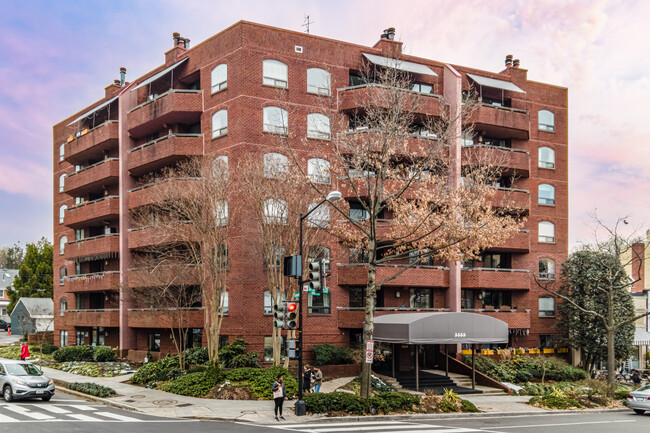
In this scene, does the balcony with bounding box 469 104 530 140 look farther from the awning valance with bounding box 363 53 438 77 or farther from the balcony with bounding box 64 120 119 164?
the balcony with bounding box 64 120 119 164

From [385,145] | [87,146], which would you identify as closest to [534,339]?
[385,145]

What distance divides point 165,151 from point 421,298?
18.4 m

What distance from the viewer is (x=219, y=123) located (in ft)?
122

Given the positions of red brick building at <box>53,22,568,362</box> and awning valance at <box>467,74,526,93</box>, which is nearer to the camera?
red brick building at <box>53,22,568,362</box>

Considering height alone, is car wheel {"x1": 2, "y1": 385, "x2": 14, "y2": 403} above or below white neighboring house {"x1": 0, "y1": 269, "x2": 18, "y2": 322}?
above

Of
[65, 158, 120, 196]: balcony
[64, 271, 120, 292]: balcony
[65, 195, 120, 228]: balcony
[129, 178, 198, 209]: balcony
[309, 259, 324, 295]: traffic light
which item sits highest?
[65, 158, 120, 196]: balcony

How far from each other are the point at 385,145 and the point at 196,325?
17916 millimetres

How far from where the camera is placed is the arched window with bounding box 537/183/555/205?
45.6 meters

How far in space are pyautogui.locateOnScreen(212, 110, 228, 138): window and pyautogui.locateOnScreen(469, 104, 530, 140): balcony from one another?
16181 millimetres

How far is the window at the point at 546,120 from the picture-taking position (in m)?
46.0

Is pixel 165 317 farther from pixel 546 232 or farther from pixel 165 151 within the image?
pixel 546 232

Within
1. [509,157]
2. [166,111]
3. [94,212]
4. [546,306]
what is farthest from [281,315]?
[546,306]

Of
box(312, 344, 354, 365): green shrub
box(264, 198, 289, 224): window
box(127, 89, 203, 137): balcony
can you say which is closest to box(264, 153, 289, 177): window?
box(264, 198, 289, 224): window

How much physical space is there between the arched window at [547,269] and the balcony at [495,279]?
122 inches
